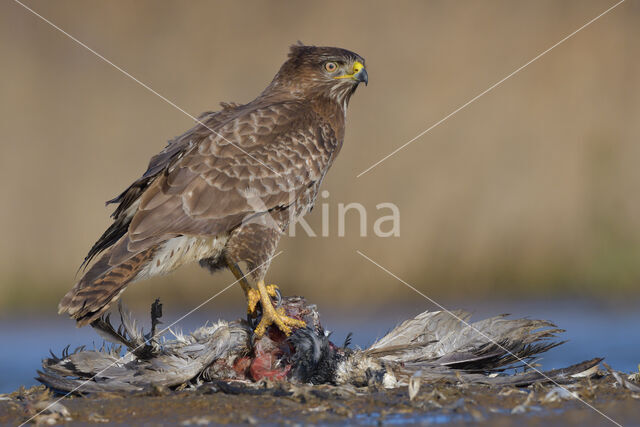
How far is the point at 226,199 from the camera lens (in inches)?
244

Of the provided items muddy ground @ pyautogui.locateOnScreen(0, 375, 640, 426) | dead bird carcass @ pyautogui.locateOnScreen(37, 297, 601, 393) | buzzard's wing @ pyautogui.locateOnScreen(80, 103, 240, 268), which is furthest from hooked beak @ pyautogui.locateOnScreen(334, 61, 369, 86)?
muddy ground @ pyautogui.locateOnScreen(0, 375, 640, 426)

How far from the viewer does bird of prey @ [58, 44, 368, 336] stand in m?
5.61

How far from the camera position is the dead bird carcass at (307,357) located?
4.85 meters

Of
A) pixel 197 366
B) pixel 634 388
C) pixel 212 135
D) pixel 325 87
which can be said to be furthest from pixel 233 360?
pixel 325 87

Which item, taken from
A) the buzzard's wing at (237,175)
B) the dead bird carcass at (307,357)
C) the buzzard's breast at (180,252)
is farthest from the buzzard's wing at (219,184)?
the dead bird carcass at (307,357)

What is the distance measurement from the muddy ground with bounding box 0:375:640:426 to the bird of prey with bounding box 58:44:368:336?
1010 millimetres

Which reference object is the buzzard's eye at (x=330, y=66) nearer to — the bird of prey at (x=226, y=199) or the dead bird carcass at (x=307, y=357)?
the bird of prey at (x=226, y=199)

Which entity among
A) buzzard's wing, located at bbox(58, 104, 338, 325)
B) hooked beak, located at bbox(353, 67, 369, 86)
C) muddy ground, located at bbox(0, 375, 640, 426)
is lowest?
muddy ground, located at bbox(0, 375, 640, 426)

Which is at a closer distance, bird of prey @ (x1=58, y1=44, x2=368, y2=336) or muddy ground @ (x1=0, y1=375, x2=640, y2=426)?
muddy ground @ (x1=0, y1=375, x2=640, y2=426)

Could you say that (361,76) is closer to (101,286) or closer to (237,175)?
(237,175)

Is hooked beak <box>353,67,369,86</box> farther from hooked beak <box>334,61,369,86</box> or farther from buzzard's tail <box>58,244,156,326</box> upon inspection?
buzzard's tail <box>58,244,156,326</box>

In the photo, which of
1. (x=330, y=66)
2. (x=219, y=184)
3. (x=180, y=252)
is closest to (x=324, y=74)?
(x=330, y=66)

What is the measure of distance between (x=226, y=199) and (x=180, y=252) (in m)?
0.55

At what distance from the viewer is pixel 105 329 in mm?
5293
